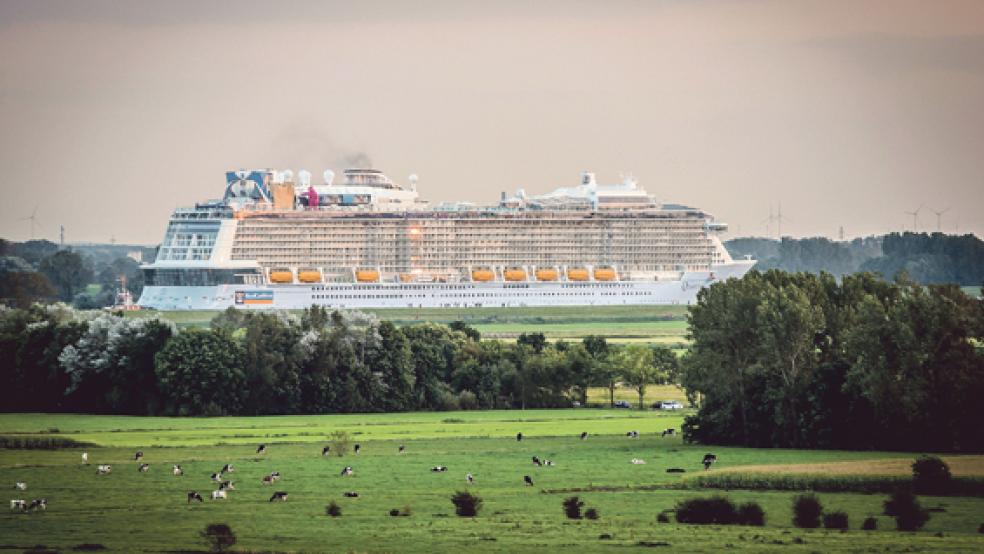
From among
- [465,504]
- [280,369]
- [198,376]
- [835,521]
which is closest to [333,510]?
[465,504]

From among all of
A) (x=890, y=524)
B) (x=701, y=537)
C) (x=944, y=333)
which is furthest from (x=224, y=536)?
(x=944, y=333)

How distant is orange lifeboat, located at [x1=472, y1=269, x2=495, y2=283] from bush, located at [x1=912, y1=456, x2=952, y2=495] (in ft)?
405

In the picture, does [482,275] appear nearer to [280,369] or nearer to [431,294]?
[431,294]

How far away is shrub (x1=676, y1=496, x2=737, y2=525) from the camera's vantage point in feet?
142

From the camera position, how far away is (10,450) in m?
62.0

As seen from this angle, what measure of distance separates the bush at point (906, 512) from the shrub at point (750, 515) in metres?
3.18

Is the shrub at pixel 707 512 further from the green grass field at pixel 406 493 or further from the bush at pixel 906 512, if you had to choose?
→ the bush at pixel 906 512

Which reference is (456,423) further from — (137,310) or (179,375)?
(137,310)

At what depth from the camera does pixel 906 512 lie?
1684 inches

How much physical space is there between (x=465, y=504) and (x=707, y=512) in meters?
5.97

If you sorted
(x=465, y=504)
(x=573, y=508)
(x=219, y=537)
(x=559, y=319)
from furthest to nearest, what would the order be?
(x=559, y=319), (x=465, y=504), (x=573, y=508), (x=219, y=537)

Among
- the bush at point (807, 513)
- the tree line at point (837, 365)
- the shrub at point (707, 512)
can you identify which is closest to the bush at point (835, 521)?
the bush at point (807, 513)

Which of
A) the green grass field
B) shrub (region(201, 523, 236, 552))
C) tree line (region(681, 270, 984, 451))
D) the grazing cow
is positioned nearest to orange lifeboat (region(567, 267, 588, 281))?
the green grass field

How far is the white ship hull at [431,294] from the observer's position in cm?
16088
